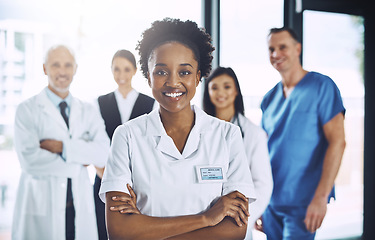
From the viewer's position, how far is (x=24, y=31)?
1596 mm

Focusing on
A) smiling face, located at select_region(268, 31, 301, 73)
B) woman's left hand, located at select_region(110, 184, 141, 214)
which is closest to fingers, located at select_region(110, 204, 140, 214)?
woman's left hand, located at select_region(110, 184, 141, 214)

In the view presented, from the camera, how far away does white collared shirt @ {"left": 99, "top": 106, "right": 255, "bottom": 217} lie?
134cm

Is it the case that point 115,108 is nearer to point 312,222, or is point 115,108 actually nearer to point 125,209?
point 125,209

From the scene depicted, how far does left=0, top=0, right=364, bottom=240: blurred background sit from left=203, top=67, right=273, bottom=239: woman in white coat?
0.06 meters

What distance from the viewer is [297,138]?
6.68 ft

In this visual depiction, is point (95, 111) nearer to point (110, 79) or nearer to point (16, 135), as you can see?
point (110, 79)

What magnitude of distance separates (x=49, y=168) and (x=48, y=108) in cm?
26

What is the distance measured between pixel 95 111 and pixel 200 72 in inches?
21.2

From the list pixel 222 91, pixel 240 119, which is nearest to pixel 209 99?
pixel 222 91

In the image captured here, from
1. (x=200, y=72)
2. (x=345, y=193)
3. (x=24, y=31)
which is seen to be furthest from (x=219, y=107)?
(x=345, y=193)

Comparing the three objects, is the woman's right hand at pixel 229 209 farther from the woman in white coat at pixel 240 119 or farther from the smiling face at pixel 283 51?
the smiling face at pixel 283 51

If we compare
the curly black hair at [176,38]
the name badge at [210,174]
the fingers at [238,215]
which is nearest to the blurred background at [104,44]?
the curly black hair at [176,38]

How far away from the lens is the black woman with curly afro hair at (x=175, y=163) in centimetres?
129

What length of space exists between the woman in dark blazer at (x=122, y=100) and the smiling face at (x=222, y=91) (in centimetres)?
31
